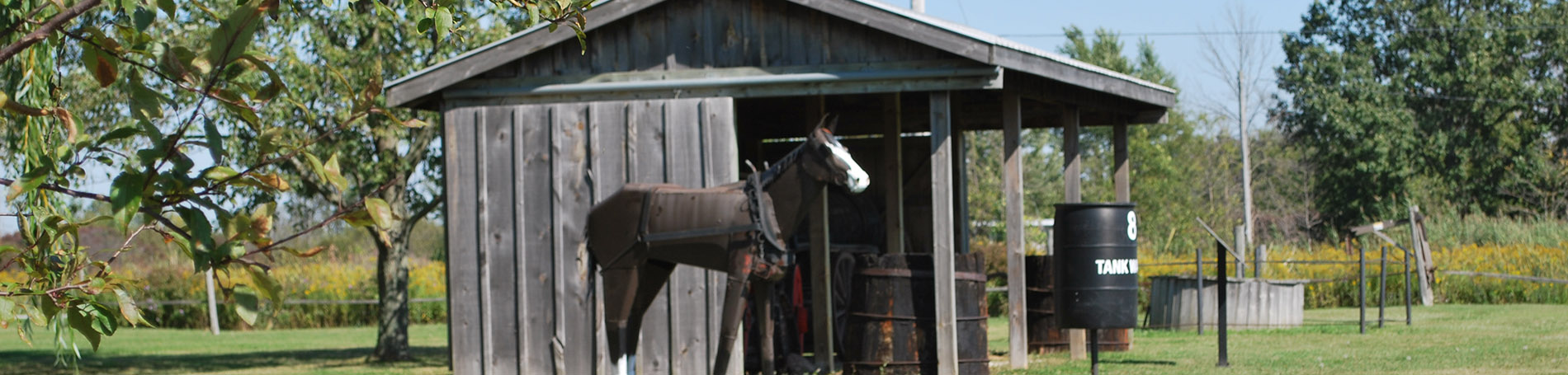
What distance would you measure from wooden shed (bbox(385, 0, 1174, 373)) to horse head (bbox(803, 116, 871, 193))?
4.61ft

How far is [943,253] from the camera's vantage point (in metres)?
10.1

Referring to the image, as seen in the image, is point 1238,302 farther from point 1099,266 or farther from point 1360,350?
point 1099,266

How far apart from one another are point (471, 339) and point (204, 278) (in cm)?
1740

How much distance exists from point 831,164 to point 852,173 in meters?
0.19

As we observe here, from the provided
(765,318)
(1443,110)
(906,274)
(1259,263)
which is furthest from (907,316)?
(1443,110)

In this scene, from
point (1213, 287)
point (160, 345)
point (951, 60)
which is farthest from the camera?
point (160, 345)

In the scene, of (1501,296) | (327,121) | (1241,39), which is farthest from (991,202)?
(327,121)

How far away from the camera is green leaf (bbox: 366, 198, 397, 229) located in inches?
104

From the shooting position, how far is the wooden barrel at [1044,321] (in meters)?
12.5

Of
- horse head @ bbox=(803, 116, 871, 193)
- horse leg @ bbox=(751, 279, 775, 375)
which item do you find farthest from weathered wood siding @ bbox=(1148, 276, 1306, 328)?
horse head @ bbox=(803, 116, 871, 193)

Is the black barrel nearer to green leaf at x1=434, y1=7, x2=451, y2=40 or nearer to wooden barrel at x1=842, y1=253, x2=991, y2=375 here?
wooden barrel at x1=842, y1=253, x2=991, y2=375

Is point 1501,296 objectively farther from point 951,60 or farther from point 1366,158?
point 1366,158

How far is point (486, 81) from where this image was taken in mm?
10695

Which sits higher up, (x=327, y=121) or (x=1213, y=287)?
(x=327, y=121)
